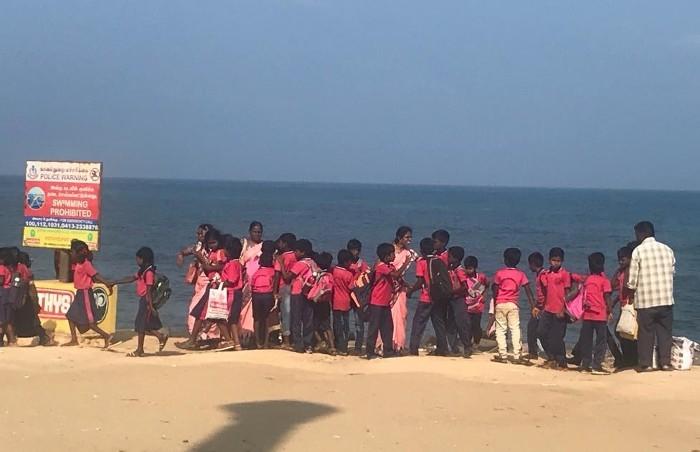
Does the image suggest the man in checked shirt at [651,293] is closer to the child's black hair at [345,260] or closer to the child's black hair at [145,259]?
the child's black hair at [345,260]

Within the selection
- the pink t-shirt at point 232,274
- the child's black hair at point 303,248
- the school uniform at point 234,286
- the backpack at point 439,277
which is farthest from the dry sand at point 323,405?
the child's black hair at point 303,248

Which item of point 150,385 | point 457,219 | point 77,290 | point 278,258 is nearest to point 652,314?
point 278,258

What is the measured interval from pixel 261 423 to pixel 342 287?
14.1 ft

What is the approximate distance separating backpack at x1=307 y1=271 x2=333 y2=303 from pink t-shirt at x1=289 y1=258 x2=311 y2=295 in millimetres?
138

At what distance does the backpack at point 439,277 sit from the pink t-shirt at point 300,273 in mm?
1522

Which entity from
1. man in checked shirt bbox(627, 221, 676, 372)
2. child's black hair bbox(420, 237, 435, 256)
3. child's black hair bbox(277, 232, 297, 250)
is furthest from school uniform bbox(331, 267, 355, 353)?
man in checked shirt bbox(627, 221, 676, 372)

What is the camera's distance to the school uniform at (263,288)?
12.1 meters

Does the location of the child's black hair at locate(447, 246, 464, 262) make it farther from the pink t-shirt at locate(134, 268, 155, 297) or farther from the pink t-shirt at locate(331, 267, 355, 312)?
the pink t-shirt at locate(134, 268, 155, 297)

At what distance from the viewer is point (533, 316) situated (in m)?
12.1

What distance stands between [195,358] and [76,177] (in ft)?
12.9

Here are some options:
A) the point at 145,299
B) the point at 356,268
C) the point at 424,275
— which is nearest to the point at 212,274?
the point at 145,299

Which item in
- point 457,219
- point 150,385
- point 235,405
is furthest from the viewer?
point 457,219

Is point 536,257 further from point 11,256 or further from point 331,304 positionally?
point 11,256

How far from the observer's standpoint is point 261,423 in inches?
316
